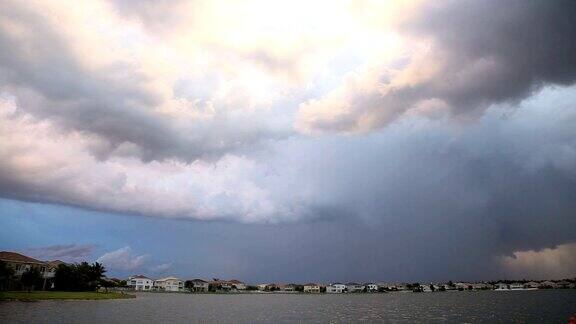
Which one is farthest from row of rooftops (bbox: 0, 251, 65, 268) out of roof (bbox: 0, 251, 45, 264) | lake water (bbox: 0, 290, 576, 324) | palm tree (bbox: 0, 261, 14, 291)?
lake water (bbox: 0, 290, 576, 324)

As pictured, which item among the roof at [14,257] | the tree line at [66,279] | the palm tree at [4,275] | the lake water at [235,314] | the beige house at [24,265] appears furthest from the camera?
the roof at [14,257]

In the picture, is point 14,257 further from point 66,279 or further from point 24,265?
point 66,279

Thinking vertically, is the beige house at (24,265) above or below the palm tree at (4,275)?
above

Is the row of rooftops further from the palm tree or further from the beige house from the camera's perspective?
the palm tree

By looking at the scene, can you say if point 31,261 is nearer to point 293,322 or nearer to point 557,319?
point 293,322

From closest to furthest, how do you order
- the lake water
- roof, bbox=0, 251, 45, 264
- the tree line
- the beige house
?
1. the lake water
2. the tree line
3. the beige house
4. roof, bbox=0, 251, 45, 264

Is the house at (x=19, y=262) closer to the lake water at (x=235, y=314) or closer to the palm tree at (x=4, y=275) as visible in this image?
the palm tree at (x=4, y=275)

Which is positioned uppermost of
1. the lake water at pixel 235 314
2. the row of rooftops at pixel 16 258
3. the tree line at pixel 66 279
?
the row of rooftops at pixel 16 258

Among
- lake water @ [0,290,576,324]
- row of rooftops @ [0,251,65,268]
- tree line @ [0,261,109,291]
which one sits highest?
row of rooftops @ [0,251,65,268]

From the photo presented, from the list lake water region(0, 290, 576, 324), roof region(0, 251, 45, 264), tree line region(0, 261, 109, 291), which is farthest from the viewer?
roof region(0, 251, 45, 264)

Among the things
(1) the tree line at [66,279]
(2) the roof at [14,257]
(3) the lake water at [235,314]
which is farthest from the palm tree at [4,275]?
(2) the roof at [14,257]

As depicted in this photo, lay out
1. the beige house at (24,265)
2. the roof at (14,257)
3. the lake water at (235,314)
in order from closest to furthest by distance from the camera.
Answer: the lake water at (235,314), the beige house at (24,265), the roof at (14,257)

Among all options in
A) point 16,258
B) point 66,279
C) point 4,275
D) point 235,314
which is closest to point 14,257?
point 16,258

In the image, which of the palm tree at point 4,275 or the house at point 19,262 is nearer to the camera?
the palm tree at point 4,275
